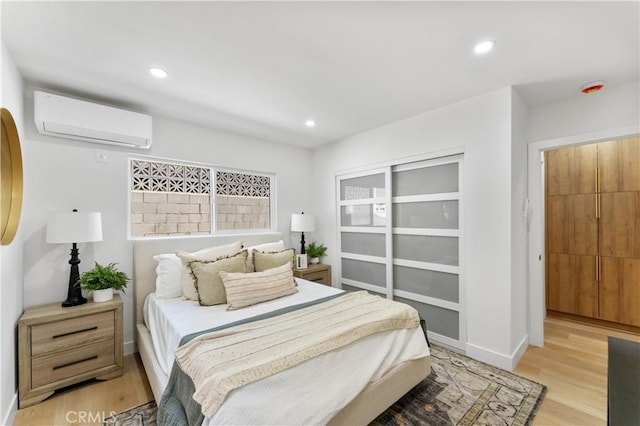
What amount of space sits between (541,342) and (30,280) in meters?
4.91

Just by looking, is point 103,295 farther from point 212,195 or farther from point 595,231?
point 595,231

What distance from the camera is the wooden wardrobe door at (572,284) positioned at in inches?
131

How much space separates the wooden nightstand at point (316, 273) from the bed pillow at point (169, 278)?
1.52 meters

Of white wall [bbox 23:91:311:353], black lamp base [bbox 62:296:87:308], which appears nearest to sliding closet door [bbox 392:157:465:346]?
white wall [bbox 23:91:311:353]

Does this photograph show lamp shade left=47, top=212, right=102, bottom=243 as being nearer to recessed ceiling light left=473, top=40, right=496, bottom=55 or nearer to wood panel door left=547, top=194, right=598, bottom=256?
recessed ceiling light left=473, top=40, right=496, bottom=55

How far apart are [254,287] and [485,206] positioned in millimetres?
2268

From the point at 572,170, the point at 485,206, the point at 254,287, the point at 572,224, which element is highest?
the point at 572,170

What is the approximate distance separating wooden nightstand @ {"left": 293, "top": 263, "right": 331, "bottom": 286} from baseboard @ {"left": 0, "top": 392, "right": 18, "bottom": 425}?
8.45ft

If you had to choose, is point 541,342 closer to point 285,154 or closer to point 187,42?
point 285,154

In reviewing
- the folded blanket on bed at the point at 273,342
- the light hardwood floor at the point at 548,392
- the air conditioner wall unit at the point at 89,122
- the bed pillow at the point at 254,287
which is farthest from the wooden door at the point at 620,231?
the air conditioner wall unit at the point at 89,122

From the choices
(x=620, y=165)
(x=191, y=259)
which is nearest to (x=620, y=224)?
(x=620, y=165)

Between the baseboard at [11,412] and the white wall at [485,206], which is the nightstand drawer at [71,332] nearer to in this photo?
the baseboard at [11,412]

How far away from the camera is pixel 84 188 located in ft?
8.19

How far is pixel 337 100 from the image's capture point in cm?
263
